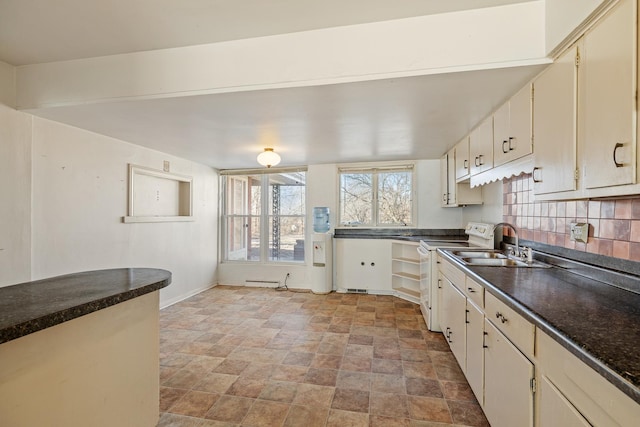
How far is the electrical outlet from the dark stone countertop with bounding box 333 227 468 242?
2430 mm

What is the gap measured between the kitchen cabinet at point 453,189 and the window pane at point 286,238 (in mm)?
2425

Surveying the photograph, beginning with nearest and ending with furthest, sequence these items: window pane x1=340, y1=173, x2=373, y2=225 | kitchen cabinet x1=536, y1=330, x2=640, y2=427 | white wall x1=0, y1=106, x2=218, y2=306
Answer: kitchen cabinet x1=536, y1=330, x2=640, y2=427
white wall x1=0, y1=106, x2=218, y2=306
window pane x1=340, y1=173, x2=373, y2=225

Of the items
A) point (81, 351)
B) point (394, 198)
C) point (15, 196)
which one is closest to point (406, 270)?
point (394, 198)

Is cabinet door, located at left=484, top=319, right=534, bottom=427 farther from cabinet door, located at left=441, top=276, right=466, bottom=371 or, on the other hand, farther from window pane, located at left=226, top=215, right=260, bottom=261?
window pane, located at left=226, top=215, right=260, bottom=261

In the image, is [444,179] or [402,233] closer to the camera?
[444,179]

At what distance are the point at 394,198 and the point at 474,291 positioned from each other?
10.1ft

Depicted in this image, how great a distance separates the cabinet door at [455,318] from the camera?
2.24 m

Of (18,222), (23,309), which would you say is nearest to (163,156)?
(18,222)

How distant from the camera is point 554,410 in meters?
1.07

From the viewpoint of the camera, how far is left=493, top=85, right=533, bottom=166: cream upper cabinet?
1.85 metres

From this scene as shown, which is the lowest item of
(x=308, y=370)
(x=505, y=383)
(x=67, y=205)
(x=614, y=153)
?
(x=308, y=370)

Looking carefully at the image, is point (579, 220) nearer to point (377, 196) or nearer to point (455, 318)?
point (455, 318)

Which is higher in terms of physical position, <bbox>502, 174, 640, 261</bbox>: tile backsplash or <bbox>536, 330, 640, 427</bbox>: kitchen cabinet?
<bbox>502, 174, 640, 261</bbox>: tile backsplash

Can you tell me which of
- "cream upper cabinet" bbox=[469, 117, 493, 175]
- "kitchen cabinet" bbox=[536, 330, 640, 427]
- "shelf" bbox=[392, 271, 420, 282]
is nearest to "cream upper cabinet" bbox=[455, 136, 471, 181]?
"cream upper cabinet" bbox=[469, 117, 493, 175]
